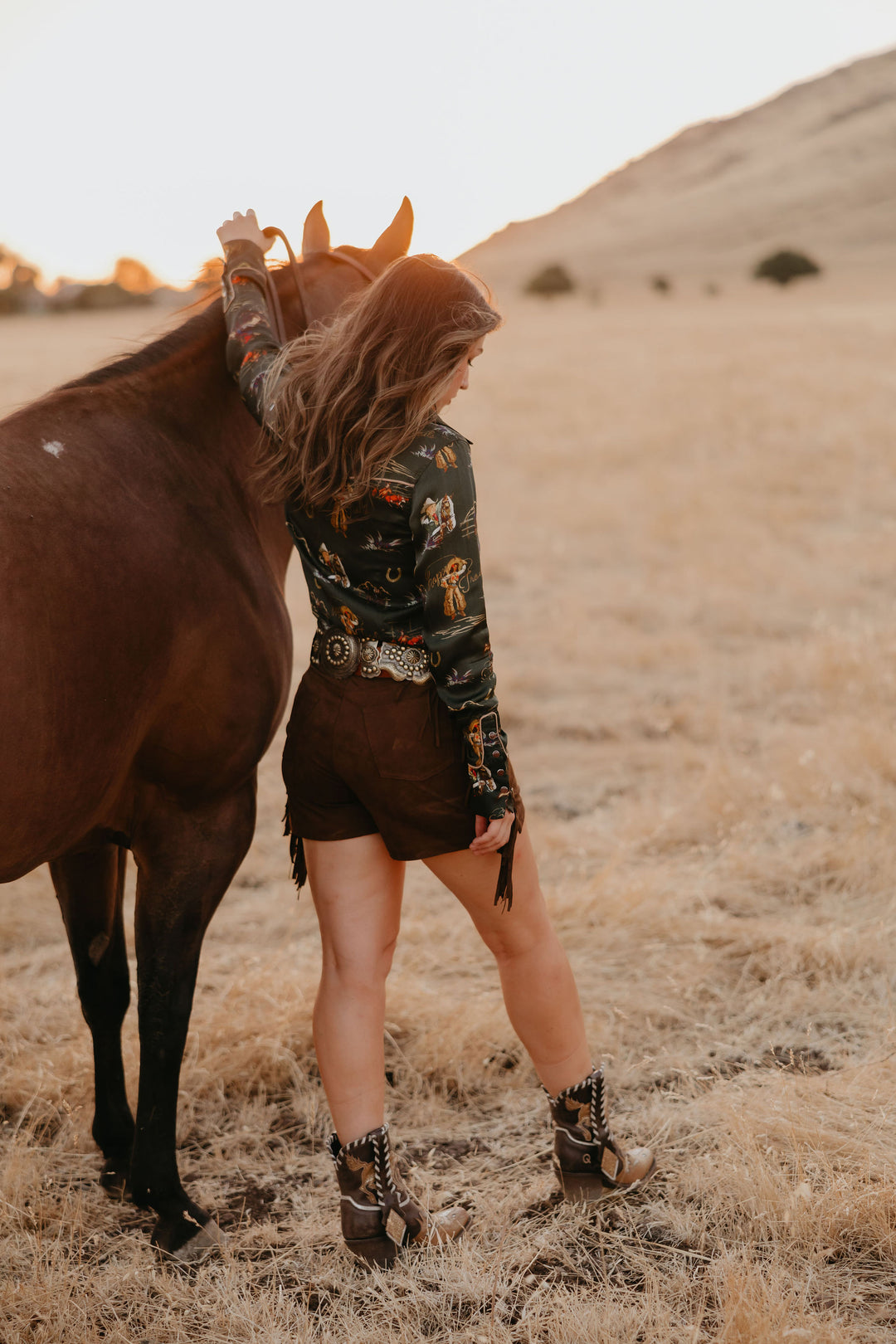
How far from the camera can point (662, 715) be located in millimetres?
5852

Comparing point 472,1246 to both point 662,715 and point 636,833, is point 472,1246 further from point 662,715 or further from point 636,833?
point 662,715

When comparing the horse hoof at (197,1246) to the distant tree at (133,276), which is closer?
the horse hoof at (197,1246)

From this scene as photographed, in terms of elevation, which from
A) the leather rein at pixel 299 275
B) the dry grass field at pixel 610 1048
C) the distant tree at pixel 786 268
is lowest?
the dry grass field at pixel 610 1048

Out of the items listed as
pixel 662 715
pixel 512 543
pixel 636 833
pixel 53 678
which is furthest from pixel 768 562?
pixel 53 678

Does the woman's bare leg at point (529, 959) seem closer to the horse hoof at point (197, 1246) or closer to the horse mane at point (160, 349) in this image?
the horse hoof at point (197, 1246)

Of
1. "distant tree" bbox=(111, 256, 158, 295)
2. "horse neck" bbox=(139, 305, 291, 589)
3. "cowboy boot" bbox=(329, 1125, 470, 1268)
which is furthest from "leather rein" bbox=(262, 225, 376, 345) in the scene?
"distant tree" bbox=(111, 256, 158, 295)

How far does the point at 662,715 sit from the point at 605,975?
100.0 inches

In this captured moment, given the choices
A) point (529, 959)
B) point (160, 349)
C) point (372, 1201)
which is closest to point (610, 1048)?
point (529, 959)

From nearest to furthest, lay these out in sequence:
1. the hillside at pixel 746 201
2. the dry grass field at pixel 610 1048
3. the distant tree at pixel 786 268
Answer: the dry grass field at pixel 610 1048, the distant tree at pixel 786 268, the hillside at pixel 746 201

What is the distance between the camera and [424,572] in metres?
1.91

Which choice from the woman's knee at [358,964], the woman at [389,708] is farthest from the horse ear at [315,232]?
the woman's knee at [358,964]

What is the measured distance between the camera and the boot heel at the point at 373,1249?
2234mm

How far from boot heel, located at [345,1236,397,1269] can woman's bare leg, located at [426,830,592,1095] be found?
0.48m

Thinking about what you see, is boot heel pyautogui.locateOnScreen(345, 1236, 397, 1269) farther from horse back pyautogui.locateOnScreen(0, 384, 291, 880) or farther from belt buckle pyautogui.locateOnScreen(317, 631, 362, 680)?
belt buckle pyautogui.locateOnScreen(317, 631, 362, 680)
